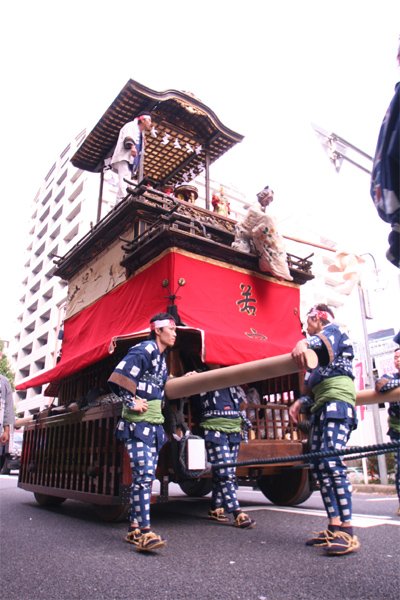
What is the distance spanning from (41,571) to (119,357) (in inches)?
152

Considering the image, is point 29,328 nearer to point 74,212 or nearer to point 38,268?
point 38,268

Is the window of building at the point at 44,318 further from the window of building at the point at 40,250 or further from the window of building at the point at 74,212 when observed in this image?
the window of building at the point at 74,212

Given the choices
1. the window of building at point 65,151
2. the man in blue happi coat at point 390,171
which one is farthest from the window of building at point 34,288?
the man in blue happi coat at point 390,171

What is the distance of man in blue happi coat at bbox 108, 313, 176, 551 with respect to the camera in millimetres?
3283

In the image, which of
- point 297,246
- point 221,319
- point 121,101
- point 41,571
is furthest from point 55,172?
point 41,571

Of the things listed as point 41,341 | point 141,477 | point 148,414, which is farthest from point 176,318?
point 41,341

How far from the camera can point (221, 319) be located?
229 inches

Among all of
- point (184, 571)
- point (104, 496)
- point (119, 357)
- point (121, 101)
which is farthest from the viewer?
point (121, 101)

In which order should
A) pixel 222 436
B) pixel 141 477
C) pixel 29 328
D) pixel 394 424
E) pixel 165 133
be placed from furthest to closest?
pixel 29 328
pixel 165 133
pixel 394 424
pixel 222 436
pixel 141 477

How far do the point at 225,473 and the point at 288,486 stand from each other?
75.0 inches

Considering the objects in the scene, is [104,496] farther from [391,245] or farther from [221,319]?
[391,245]

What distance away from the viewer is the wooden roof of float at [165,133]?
301 inches

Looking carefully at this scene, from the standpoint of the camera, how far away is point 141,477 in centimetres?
330

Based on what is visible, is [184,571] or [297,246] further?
[297,246]
